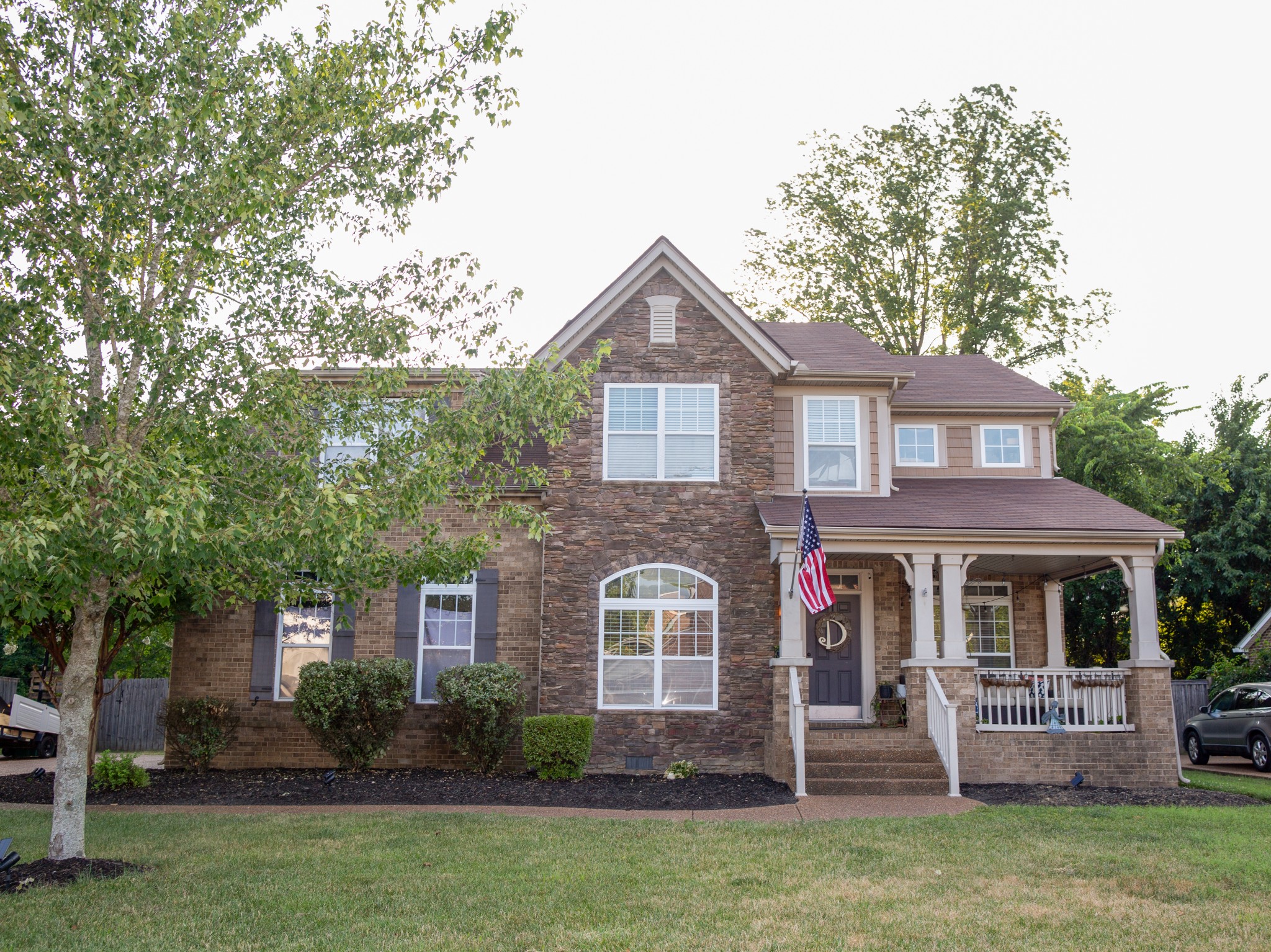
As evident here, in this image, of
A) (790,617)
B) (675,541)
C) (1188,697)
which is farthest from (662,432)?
(1188,697)

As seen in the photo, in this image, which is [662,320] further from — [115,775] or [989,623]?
[115,775]

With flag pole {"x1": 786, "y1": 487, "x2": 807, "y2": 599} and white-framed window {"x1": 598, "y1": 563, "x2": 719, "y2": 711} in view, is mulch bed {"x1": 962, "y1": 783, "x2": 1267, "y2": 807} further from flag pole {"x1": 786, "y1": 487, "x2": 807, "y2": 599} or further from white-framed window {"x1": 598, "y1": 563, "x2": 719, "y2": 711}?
white-framed window {"x1": 598, "y1": 563, "x2": 719, "y2": 711}

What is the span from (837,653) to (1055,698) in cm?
332

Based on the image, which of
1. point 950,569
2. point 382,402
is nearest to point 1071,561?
point 950,569

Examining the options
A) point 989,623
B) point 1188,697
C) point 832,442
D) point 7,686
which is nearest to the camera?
point 832,442

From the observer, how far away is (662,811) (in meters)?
12.5

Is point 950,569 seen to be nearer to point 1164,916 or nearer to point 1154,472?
point 1164,916

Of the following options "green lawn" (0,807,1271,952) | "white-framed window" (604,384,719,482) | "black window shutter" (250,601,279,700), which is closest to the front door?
"white-framed window" (604,384,719,482)

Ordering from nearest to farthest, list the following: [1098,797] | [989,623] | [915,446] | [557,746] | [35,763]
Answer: [1098,797]
[557,746]
[989,623]
[915,446]
[35,763]

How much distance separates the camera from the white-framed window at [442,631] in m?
16.6

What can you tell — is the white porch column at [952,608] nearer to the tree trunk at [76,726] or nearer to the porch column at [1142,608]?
the porch column at [1142,608]

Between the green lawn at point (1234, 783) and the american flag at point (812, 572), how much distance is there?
5799mm

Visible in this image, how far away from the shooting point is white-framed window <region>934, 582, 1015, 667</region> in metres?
17.8

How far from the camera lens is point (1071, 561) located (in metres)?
16.6
